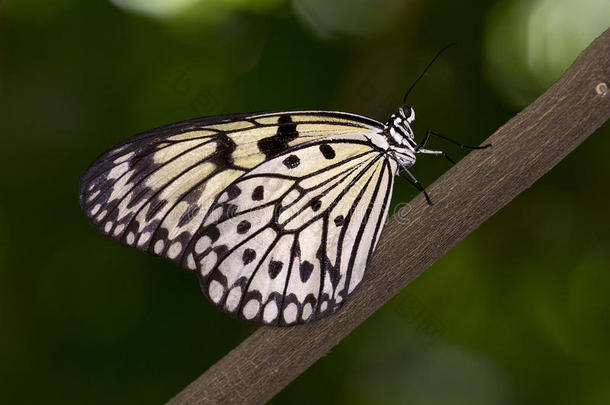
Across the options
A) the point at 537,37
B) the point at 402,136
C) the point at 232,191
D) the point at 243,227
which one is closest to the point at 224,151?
the point at 232,191

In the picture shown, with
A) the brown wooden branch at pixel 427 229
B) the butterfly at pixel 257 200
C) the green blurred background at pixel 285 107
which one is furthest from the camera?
the green blurred background at pixel 285 107

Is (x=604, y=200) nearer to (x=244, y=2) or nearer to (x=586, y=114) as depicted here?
(x=586, y=114)

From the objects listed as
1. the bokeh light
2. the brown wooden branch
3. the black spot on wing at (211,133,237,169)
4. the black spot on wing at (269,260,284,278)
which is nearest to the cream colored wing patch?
the black spot on wing at (211,133,237,169)

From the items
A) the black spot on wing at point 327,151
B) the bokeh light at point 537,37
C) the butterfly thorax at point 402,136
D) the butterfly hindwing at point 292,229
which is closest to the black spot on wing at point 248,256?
the butterfly hindwing at point 292,229

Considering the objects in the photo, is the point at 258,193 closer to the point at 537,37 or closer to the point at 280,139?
the point at 280,139

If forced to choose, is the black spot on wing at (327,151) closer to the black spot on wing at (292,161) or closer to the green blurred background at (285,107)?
the black spot on wing at (292,161)

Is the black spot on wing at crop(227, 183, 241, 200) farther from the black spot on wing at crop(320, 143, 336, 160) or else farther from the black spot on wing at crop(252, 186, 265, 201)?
the black spot on wing at crop(320, 143, 336, 160)
